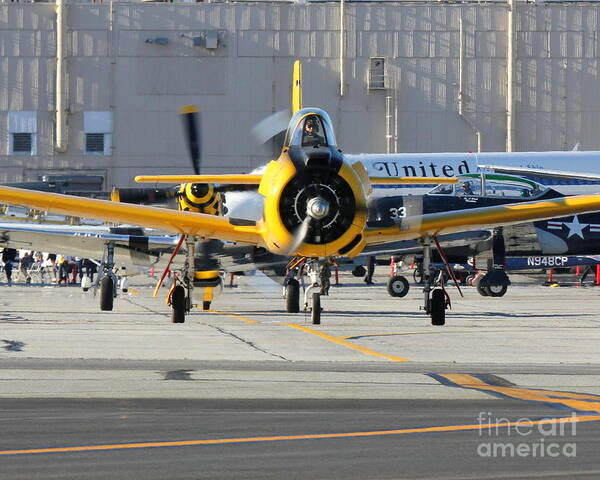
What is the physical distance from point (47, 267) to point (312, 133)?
3778 cm

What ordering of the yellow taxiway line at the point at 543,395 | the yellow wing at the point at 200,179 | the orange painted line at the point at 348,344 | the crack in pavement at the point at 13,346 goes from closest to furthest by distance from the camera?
the yellow taxiway line at the point at 543,395
the orange painted line at the point at 348,344
the crack in pavement at the point at 13,346
the yellow wing at the point at 200,179

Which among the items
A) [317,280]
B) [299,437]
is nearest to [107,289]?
[317,280]

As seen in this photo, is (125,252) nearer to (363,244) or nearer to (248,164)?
(363,244)

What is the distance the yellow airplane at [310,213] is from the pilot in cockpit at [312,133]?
2 cm

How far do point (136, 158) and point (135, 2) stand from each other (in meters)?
8.98

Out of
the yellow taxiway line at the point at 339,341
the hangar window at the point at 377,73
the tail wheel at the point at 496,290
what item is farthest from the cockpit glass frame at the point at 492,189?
the hangar window at the point at 377,73

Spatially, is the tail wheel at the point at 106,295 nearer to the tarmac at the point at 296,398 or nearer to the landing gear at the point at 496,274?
the tarmac at the point at 296,398

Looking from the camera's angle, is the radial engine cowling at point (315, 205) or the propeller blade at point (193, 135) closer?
the radial engine cowling at point (315, 205)

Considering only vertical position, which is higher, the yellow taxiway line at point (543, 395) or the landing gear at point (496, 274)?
the landing gear at point (496, 274)

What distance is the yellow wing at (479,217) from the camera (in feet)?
71.9

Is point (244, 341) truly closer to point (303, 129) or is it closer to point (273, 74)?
point (303, 129)

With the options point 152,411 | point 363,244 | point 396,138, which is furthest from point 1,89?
point 152,411

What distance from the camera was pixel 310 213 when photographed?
19219mm

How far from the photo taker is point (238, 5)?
214ft
